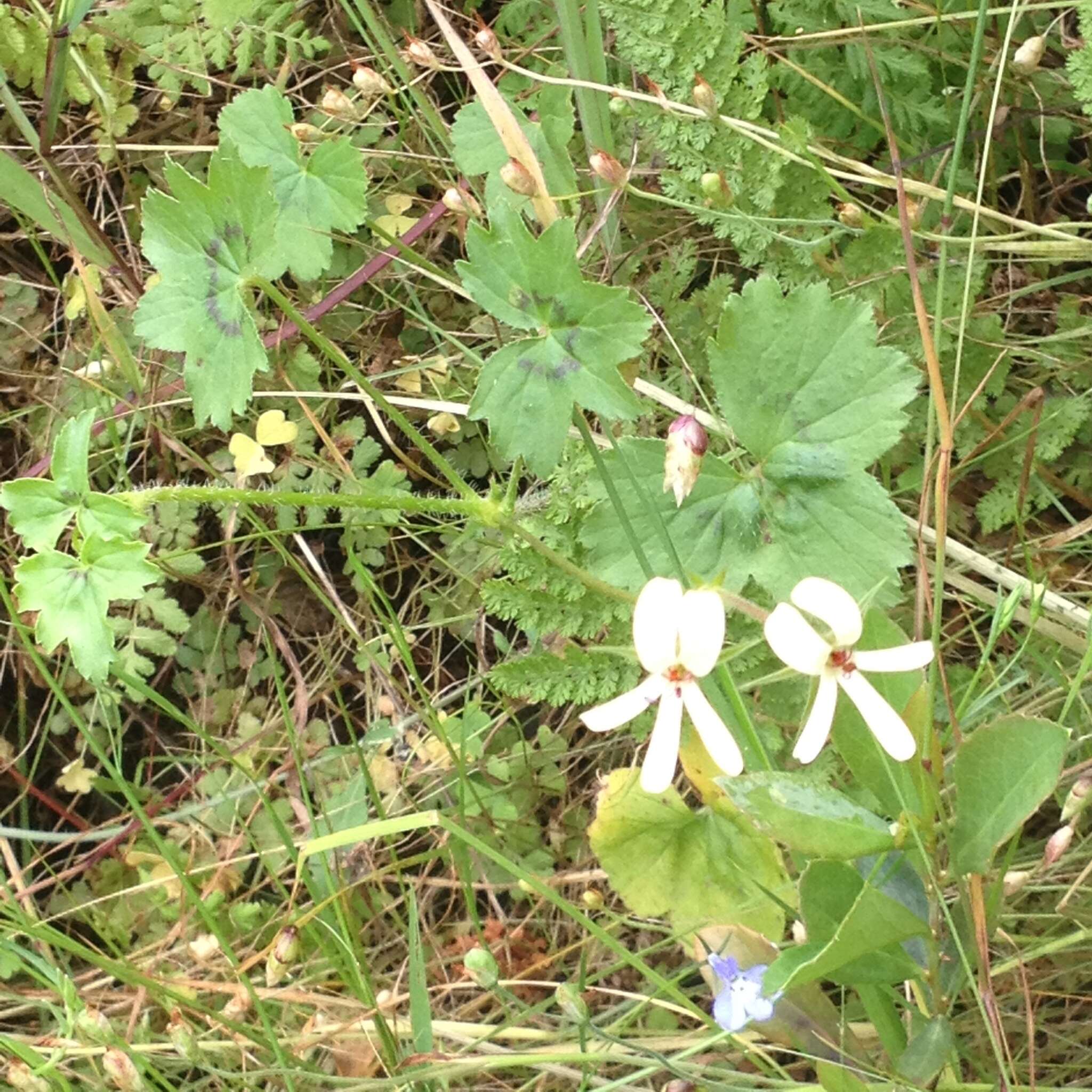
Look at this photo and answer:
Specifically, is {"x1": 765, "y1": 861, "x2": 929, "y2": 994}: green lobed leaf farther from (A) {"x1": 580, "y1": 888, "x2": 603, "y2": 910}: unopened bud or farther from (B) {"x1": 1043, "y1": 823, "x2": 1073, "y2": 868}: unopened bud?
(A) {"x1": 580, "y1": 888, "x2": 603, "y2": 910}: unopened bud

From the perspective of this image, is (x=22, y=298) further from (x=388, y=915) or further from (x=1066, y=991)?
(x=1066, y=991)

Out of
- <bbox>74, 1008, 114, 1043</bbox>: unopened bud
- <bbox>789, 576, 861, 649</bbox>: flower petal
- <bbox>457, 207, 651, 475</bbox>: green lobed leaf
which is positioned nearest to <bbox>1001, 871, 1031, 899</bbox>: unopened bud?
<bbox>789, 576, 861, 649</bbox>: flower petal

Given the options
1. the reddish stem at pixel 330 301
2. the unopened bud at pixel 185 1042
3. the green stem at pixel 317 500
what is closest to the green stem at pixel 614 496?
the green stem at pixel 317 500

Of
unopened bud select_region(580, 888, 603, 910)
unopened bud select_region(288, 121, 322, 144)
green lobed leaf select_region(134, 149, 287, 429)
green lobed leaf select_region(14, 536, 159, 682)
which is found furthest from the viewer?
unopened bud select_region(288, 121, 322, 144)

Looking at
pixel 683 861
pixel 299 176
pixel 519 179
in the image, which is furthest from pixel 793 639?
pixel 299 176

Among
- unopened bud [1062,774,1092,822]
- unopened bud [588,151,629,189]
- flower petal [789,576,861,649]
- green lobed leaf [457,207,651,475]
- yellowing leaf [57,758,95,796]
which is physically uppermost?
unopened bud [588,151,629,189]

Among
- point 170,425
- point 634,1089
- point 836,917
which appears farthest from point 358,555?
point 836,917
